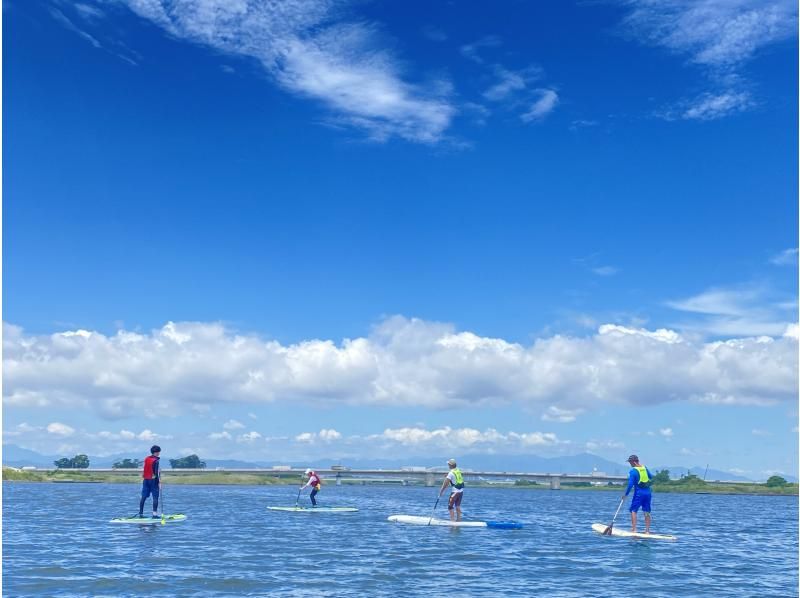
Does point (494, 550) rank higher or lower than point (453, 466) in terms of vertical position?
lower

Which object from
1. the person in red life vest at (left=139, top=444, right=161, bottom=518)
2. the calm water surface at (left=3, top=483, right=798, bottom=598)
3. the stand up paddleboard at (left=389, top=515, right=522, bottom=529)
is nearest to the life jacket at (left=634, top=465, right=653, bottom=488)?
the calm water surface at (left=3, top=483, right=798, bottom=598)

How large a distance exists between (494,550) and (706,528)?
23090 millimetres

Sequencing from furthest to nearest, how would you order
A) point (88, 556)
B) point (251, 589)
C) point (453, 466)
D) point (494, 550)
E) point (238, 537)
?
point (453, 466), point (238, 537), point (494, 550), point (88, 556), point (251, 589)

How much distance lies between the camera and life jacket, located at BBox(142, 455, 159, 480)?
4138 centimetres

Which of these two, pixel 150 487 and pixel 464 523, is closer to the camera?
pixel 150 487

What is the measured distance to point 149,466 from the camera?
4175 centimetres

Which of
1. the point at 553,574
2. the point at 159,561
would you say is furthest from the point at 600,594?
the point at 159,561

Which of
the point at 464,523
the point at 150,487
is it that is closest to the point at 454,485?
the point at 464,523

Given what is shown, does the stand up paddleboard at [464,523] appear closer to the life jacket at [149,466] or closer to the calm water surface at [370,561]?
the calm water surface at [370,561]

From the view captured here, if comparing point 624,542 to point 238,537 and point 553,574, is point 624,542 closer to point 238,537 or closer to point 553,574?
point 553,574

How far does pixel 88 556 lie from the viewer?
93.6ft

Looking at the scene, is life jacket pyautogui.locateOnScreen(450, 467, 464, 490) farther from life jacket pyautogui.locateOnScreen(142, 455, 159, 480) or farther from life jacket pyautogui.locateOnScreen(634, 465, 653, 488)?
life jacket pyautogui.locateOnScreen(142, 455, 159, 480)

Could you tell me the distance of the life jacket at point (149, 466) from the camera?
136ft

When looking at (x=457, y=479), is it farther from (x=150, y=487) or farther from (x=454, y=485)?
(x=150, y=487)
